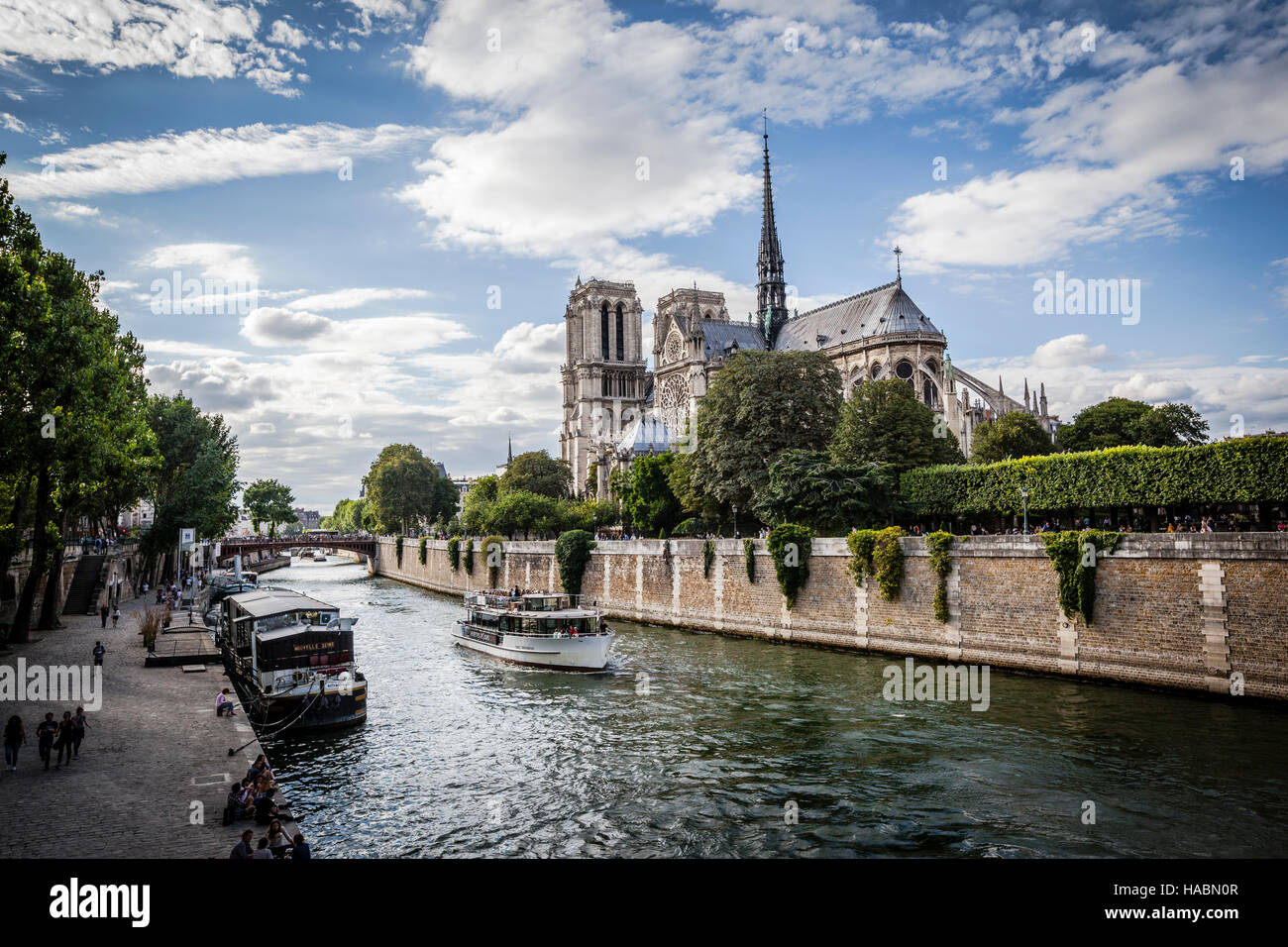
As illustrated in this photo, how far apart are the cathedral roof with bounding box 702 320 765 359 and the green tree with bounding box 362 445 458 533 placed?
39597 mm

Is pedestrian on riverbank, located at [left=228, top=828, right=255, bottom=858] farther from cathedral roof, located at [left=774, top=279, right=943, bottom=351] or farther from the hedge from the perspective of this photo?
cathedral roof, located at [left=774, top=279, right=943, bottom=351]

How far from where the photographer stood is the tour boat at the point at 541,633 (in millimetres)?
32062

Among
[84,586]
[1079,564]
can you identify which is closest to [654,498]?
[84,586]

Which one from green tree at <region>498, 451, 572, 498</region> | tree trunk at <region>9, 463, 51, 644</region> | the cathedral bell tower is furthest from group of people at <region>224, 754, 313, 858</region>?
the cathedral bell tower

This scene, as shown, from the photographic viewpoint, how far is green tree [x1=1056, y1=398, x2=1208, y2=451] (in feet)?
194

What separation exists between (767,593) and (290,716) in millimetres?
22979

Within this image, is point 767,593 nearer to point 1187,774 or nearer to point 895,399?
point 895,399

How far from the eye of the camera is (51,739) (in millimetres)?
15695

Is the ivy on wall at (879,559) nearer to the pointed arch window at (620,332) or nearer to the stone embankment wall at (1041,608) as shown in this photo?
the stone embankment wall at (1041,608)

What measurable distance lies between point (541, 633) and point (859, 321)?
61032mm

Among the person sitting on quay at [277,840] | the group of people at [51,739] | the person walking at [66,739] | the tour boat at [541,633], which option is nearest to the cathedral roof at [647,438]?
the tour boat at [541,633]

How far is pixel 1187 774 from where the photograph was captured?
1752cm

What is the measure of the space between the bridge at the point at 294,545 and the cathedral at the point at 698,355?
28.0 metres

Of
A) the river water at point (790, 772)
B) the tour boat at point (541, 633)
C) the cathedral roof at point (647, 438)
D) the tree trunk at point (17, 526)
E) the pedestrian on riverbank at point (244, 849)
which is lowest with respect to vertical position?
the river water at point (790, 772)
